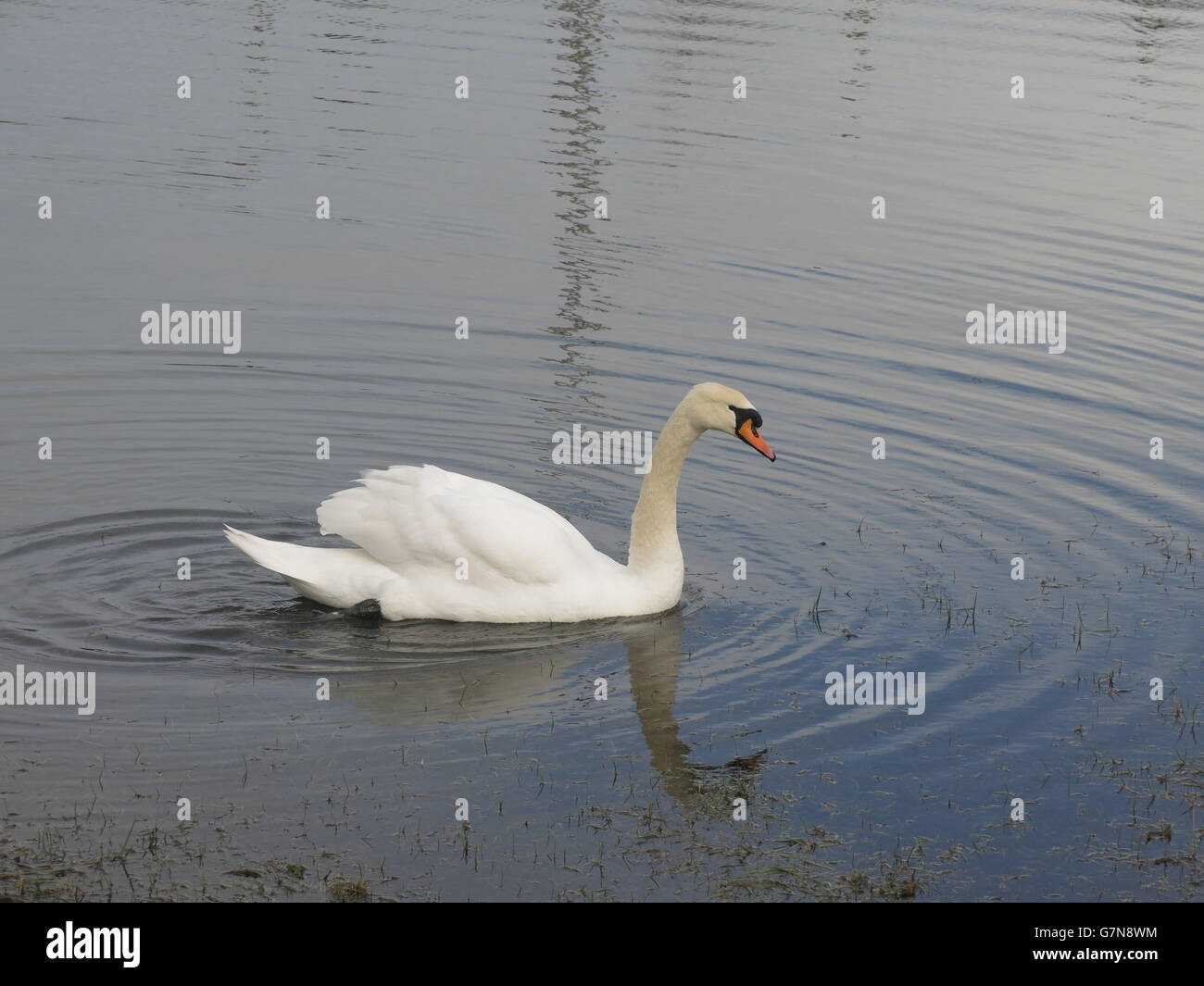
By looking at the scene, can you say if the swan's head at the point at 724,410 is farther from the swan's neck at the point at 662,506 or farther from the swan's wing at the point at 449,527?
the swan's wing at the point at 449,527

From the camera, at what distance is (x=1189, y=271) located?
1964 cm

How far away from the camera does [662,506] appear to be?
10.8 m

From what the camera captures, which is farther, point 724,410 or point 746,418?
point 724,410

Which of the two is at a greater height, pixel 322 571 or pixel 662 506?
pixel 662 506

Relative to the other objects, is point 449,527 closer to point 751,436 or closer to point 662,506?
point 662,506

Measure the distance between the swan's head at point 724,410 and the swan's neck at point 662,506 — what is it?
0.11 m

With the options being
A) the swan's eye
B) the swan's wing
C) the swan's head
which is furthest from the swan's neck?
the swan's wing

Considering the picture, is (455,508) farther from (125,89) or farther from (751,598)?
(125,89)

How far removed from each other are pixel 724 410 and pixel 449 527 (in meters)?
1.86

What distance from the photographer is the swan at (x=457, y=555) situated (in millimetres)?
10086

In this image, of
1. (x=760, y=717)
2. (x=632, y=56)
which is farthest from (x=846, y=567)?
(x=632, y=56)

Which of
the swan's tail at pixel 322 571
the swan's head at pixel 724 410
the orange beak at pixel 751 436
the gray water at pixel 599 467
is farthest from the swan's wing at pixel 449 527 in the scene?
the orange beak at pixel 751 436

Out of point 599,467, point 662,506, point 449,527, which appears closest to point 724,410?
point 662,506

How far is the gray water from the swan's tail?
208 millimetres
